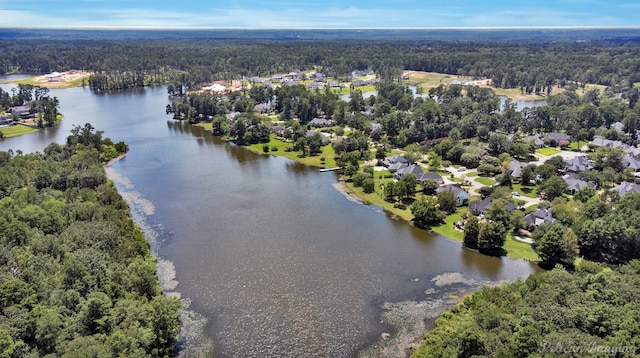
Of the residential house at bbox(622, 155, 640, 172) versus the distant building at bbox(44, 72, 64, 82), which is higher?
the distant building at bbox(44, 72, 64, 82)

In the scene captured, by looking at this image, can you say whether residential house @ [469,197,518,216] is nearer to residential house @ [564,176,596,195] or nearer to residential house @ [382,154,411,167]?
residential house @ [564,176,596,195]

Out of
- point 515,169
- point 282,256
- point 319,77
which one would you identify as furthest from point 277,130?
point 319,77

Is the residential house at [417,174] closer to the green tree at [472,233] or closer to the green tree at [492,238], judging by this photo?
the green tree at [472,233]

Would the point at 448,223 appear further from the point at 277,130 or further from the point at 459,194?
the point at 277,130

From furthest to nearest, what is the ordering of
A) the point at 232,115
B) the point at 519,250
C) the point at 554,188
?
the point at 232,115 → the point at 554,188 → the point at 519,250

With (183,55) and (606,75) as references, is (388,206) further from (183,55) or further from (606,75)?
(183,55)

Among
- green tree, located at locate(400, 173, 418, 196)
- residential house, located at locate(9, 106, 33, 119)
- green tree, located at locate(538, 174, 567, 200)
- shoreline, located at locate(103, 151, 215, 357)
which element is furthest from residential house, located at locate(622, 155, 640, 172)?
residential house, located at locate(9, 106, 33, 119)
